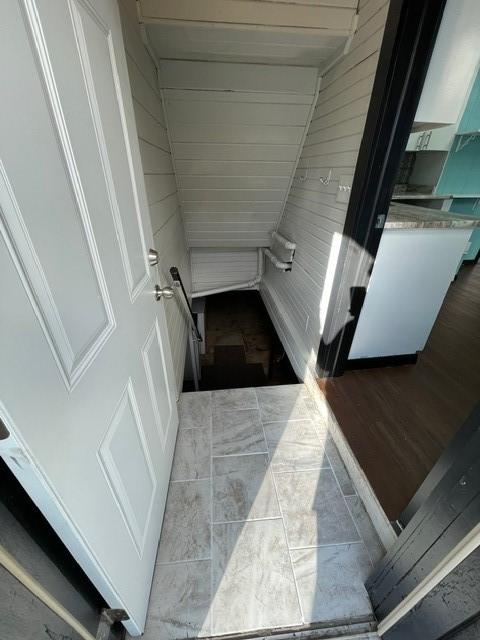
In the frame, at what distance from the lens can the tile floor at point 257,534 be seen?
987mm

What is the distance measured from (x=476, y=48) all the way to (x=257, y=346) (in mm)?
3282

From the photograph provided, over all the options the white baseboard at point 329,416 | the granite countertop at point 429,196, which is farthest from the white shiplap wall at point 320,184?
the granite countertop at point 429,196

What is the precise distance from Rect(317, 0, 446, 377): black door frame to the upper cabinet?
96mm

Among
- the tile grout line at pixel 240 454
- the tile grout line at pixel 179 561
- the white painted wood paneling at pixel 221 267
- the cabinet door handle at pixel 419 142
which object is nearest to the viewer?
the tile grout line at pixel 179 561

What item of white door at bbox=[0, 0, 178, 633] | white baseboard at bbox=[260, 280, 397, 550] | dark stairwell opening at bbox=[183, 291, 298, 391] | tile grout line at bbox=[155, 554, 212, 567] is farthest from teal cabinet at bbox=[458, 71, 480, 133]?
tile grout line at bbox=[155, 554, 212, 567]

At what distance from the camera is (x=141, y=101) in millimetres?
1388

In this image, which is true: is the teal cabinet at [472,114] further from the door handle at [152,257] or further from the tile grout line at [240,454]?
the tile grout line at [240,454]

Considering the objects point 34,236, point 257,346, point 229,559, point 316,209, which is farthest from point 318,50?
point 257,346

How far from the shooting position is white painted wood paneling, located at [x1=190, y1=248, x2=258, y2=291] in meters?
3.77

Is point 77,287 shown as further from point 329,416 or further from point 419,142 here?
point 419,142

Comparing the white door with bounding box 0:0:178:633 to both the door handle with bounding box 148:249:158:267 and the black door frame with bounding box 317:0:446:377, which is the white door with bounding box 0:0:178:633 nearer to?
the door handle with bounding box 148:249:158:267

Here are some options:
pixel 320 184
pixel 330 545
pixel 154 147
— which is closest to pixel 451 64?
pixel 320 184

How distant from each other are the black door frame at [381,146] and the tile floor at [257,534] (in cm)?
75

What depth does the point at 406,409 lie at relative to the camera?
5.33ft
